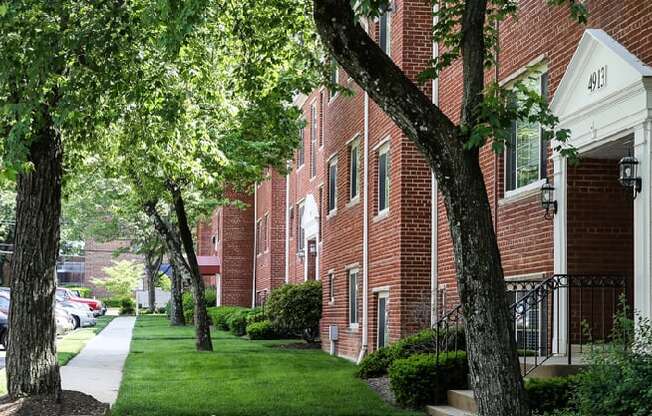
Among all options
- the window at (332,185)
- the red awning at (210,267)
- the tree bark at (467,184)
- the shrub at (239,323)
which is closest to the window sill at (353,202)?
the window at (332,185)

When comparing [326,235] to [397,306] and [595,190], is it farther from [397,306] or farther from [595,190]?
[595,190]

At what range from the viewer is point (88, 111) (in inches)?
491

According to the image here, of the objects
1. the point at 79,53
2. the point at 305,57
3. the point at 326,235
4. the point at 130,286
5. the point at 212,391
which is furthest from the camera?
the point at 130,286

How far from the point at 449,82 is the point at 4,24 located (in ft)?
28.6

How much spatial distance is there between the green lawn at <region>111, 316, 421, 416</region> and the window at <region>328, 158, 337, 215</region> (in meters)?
3.90

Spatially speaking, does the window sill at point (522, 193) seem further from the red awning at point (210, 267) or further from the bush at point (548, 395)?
the red awning at point (210, 267)

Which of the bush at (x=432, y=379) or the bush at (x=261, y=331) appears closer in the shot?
the bush at (x=432, y=379)

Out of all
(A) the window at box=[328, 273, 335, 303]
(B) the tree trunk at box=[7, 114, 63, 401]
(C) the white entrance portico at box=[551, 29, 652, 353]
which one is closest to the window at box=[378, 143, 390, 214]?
(A) the window at box=[328, 273, 335, 303]

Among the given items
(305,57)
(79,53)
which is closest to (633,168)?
(305,57)

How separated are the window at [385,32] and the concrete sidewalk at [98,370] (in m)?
8.45

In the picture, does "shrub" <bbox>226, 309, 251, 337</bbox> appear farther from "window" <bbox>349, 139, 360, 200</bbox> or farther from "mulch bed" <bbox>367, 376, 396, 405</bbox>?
"mulch bed" <bbox>367, 376, 396, 405</bbox>

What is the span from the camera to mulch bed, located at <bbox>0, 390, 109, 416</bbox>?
39.4 feet

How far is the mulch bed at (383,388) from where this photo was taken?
14945 millimetres

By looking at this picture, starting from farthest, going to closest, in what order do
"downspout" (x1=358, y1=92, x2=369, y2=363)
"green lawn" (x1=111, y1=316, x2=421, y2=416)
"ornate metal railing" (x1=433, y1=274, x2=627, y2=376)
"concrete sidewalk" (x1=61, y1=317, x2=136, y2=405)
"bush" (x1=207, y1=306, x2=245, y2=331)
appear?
"bush" (x1=207, y1=306, x2=245, y2=331), "downspout" (x1=358, y1=92, x2=369, y2=363), "concrete sidewalk" (x1=61, y1=317, x2=136, y2=405), "green lawn" (x1=111, y1=316, x2=421, y2=416), "ornate metal railing" (x1=433, y1=274, x2=627, y2=376)
